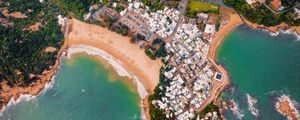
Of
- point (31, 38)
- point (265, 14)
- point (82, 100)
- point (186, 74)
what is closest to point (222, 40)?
point (265, 14)

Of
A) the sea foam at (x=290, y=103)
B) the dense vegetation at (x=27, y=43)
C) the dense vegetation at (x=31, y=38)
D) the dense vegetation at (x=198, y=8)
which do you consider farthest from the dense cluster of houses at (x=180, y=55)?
the dense vegetation at (x=27, y=43)

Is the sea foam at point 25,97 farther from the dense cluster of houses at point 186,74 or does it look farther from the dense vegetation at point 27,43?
the dense cluster of houses at point 186,74

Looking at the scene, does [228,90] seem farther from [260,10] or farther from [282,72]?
[260,10]

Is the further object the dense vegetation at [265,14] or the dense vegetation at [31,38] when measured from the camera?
the dense vegetation at [265,14]

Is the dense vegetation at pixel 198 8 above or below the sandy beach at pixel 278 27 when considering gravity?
above

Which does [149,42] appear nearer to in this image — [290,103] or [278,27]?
[278,27]

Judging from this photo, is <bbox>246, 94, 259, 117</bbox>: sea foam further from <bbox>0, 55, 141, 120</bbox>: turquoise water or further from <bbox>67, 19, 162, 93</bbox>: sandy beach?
<bbox>0, 55, 141, 120</bbox>: turquoise water

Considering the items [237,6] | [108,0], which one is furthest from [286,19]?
[108,0]
